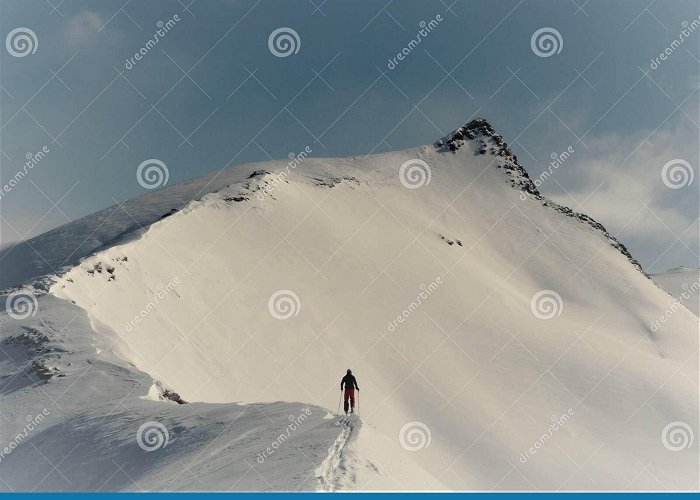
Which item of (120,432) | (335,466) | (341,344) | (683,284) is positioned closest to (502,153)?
(341,344)

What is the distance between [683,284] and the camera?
115 m

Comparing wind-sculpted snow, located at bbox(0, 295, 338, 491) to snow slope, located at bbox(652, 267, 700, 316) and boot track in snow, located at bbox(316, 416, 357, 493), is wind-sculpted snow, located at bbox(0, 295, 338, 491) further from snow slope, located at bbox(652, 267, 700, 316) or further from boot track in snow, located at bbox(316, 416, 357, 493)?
snow slope, located at bbox(652, 267, 700, 316)

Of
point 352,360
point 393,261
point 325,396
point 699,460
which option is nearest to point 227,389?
point 325,396

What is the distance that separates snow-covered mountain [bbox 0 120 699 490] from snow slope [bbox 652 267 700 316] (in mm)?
41041

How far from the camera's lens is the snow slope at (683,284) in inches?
4018

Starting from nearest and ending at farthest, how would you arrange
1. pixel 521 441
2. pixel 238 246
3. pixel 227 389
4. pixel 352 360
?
pixel 227 389, pixel 521 441, pixel 352 360, pixel 238 246

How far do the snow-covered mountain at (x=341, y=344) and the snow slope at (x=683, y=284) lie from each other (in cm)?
4104

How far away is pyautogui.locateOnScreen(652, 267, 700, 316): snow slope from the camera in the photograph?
102 m

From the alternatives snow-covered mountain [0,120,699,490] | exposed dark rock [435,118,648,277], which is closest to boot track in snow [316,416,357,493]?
snow-covered mountain [0,120,699,490]

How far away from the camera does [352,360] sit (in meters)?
37.7

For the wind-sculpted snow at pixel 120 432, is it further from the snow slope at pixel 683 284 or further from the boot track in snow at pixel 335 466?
the snow slope at pixel 683 284

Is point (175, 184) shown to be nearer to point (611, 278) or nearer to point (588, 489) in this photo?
point (611, 278)

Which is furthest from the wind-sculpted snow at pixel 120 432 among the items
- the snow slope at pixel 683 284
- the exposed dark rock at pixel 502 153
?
the snow slope at pixel 683 284

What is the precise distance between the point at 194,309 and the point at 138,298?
2.93 m
